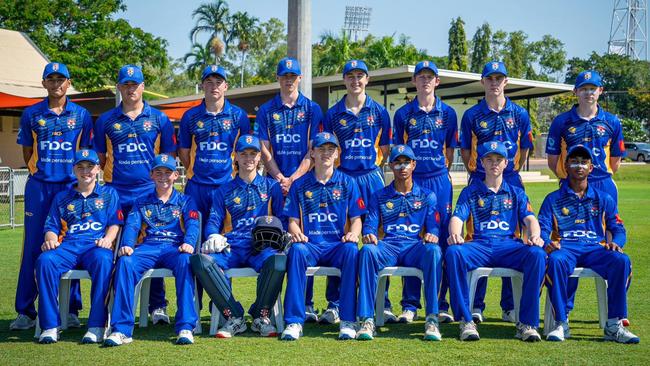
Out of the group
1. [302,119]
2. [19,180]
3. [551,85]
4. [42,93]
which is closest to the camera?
[302,119]

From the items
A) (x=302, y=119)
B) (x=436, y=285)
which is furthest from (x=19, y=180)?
(x=436, y=285)

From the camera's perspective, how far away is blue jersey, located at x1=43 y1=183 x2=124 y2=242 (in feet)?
21.0

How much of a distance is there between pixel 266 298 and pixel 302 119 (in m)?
1.85

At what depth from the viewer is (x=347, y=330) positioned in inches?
235

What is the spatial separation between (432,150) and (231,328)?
8.10ft

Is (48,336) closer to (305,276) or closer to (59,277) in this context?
(59,277)

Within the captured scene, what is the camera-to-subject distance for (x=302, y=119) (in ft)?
23.4

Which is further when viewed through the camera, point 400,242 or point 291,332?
point 400,242

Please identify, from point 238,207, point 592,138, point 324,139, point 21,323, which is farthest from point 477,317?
point 21,323

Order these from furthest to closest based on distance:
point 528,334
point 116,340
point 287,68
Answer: point 287,68, point 528,334, point 116,340

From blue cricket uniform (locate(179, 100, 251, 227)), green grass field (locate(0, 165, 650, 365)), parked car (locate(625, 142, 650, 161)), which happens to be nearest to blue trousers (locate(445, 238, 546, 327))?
green grass field (locate(0, 165, 650, 365))

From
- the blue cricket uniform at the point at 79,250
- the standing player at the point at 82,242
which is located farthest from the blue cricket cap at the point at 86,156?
the blue cricket uniform at the point at 79,250

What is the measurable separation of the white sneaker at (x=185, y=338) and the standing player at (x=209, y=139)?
128 cm

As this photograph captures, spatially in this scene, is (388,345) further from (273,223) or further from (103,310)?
(103,310)
